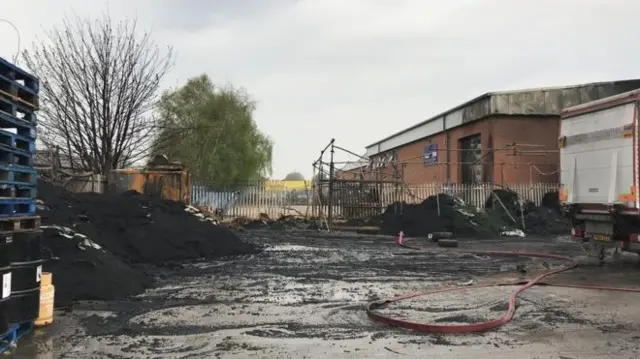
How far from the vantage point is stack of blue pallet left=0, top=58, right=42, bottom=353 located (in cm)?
540

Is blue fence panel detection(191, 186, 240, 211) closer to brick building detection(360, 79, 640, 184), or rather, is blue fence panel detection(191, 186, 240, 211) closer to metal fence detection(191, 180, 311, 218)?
metal fence detection(191, 180, 311, 218)

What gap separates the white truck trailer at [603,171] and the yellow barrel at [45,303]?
10.7 meters

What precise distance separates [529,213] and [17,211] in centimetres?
2242

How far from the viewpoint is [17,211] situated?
19.7ft

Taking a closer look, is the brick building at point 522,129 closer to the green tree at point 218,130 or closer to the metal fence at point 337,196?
the metal fence at point 337,196

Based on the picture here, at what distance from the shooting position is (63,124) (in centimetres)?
2086

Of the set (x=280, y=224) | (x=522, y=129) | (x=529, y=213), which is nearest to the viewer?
(x=529, y=213)

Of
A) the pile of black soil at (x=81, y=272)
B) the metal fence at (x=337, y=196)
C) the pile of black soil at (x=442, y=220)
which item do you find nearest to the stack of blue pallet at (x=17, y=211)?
the pile of black soil at (x=81, y=272)

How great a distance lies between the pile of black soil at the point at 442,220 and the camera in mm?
21516

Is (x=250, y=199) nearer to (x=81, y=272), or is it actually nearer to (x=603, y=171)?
(x=603, y=171)

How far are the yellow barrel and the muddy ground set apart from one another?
16 cm

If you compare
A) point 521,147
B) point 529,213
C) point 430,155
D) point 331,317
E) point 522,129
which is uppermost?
point 522,129

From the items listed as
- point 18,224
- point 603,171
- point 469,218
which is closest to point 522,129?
point 469,218

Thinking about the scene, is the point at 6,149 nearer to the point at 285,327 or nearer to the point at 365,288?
the point at 285,327
